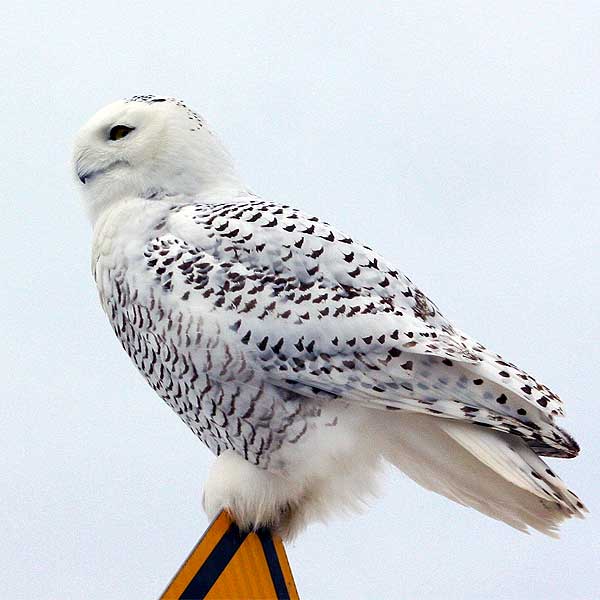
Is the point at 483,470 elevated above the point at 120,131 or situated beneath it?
situated beneath

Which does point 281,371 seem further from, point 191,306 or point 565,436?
point 565,436

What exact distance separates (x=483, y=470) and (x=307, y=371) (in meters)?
0.64

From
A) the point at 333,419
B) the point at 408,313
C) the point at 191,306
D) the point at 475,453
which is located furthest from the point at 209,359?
the point at 475,453

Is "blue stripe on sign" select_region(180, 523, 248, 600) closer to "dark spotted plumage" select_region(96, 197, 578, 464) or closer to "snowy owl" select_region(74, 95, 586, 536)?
"snowy owl" select_region(74, 95, 586, 536)

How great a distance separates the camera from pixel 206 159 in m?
3.73

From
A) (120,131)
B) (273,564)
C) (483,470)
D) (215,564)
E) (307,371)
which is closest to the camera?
(215,564)

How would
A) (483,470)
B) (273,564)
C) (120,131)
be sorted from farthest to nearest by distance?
(120,131), (483,470), (273,564)

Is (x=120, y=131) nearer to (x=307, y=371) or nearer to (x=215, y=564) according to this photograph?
(x=307, y=371)

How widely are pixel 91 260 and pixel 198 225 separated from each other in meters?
0.43

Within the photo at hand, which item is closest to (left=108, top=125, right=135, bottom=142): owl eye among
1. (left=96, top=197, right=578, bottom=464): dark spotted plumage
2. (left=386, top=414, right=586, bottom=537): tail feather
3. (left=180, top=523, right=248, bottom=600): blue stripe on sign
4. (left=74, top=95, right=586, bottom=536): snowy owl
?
(left=74, top=95, right=586, bottom=536): snowy owl

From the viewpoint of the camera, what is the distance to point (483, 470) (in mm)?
3295

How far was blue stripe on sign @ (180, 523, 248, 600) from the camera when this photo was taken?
2605mm

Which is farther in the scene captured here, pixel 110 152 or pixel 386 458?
pixel 110 152

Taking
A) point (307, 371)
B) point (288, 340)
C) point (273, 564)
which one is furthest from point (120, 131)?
point (273, 564)
